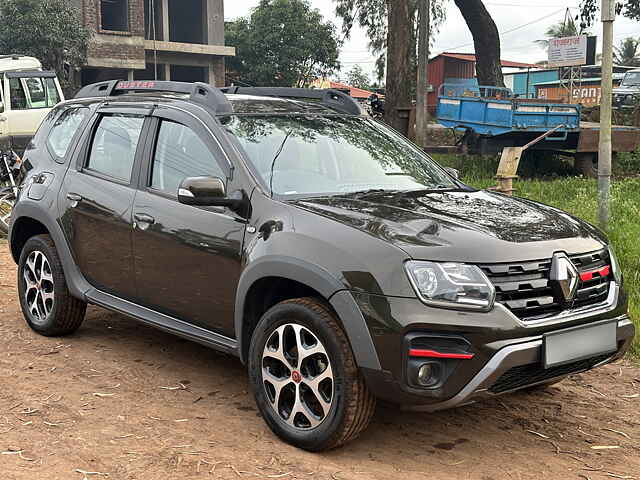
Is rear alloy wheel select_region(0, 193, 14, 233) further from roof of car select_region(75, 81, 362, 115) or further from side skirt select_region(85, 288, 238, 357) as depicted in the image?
side skirt select_region(85, 288, 238, 357)

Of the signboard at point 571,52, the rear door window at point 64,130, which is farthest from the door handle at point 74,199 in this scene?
the signboard at point 571,52

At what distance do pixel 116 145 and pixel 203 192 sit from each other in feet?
4.53

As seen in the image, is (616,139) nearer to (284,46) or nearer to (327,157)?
(327,157)

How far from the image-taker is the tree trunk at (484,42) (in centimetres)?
2275

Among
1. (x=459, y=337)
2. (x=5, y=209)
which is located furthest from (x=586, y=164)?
(x=459, y=337)

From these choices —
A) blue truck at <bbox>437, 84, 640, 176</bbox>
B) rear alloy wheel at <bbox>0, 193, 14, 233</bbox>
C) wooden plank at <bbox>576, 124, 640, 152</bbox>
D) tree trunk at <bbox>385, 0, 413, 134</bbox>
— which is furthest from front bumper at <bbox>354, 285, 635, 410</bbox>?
wooden plank at <bbox>576, 124, 640, 152</bbox>

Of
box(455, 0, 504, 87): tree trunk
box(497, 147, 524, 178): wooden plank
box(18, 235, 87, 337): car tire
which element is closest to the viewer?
box(18, 235, 87, 337): car tire

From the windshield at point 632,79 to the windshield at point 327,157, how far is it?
27.6m

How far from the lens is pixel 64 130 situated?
19.6ft

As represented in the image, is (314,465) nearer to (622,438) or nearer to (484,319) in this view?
(484,319)

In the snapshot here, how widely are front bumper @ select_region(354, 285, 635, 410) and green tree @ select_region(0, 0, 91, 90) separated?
29.4m

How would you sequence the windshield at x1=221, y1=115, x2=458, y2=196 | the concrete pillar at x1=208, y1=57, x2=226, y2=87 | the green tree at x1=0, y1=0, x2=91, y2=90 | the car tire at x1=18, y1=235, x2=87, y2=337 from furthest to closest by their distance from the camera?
the concrete pillar at x1=208, y1=57, x2=226, y2=87 → the green tree at x1=0, y1=0, x2=91, y2=90 → the car tire at x1=18, y1=235, x2=87, y2=337 → the windshield at x1=221, y1=115, x2=458, y2=196

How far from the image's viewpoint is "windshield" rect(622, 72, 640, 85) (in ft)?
100.0

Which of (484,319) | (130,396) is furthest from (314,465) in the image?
(130,396)
